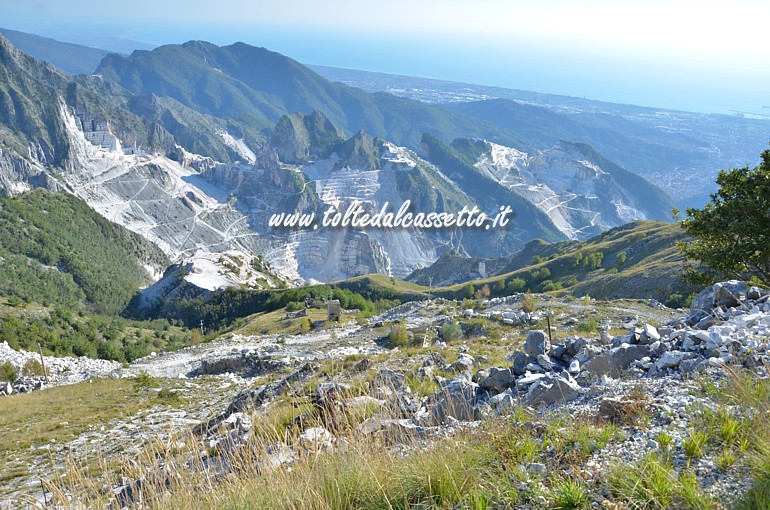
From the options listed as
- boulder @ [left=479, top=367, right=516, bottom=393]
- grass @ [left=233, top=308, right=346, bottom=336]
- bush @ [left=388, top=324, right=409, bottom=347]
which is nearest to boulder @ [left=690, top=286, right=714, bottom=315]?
boulder @ [left=479, top=367, right=516, bottom=393]

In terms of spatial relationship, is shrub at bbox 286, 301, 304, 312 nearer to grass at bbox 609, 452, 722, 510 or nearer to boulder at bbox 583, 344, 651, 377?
boulder at bbox 583, 344, 651, 377

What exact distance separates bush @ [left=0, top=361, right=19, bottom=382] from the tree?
35.8 metres

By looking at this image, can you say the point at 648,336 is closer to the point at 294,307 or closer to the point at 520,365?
the point at 520,365

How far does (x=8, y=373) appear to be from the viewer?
29594 millimetres

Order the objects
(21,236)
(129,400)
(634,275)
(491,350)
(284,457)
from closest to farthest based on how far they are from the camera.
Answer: (284,457) → (491,350) → (129,400) → (634,275) → (21,236)

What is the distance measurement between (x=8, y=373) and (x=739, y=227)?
3704 centimetres

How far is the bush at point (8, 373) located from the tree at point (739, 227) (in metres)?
35.8

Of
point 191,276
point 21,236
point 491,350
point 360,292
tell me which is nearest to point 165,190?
point 21,236

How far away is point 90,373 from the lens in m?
30.2

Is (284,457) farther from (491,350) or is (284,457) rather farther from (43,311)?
(43,311)

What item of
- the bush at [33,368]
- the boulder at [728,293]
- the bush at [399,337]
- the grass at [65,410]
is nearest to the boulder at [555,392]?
the boulder at [728,293]

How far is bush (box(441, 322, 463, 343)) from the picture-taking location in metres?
27.9

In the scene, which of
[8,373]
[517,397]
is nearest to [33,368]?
[8,373]

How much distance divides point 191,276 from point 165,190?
107296mm
